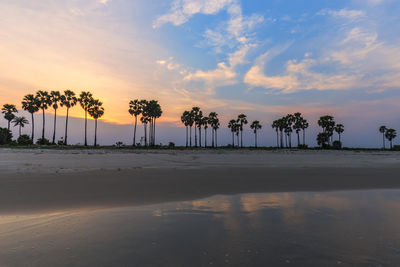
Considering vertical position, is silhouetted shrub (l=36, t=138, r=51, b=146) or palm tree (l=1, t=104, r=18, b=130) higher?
palm tree (l=1, t=104, r=18, b=130)

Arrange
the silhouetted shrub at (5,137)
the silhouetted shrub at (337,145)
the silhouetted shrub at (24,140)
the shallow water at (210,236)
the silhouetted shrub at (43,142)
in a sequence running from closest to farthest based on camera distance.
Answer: the shallow water at (210,236) < the silhouetted shrub at (24,140) < the silhouetted shrub at (43,142) < the silhouetted shrub at (5,137) < the silhouetted shrub at (337,145)

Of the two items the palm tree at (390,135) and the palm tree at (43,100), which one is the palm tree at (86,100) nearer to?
the palm tree at (43,100)

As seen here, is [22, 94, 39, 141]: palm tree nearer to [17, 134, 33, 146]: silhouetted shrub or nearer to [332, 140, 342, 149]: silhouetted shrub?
[17, 134, 33, 146]: silhouetted shrub

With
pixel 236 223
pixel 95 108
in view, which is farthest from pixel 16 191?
pixel 95 108

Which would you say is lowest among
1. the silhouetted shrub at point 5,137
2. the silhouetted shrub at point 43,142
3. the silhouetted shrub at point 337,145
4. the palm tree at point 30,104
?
the silhouetted shrub at point 337,145

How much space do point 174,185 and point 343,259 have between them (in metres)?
7.58

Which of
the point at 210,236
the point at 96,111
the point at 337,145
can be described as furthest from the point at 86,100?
the point at 337,145

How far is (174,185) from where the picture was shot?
997cm

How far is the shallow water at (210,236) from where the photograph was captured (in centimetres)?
322

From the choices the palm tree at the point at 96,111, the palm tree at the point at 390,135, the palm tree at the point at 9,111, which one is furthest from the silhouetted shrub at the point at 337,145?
the palm tree at the point at 9,111

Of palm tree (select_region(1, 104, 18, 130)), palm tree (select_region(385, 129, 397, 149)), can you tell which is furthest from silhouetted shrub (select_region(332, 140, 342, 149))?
palm tree (select_region(1, 104, 18, 130))

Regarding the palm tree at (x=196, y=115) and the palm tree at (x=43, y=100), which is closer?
the palm tree at (x=43, y=100)

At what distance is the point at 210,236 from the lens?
13.6ft

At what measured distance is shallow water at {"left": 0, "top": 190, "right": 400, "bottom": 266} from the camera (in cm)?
322
